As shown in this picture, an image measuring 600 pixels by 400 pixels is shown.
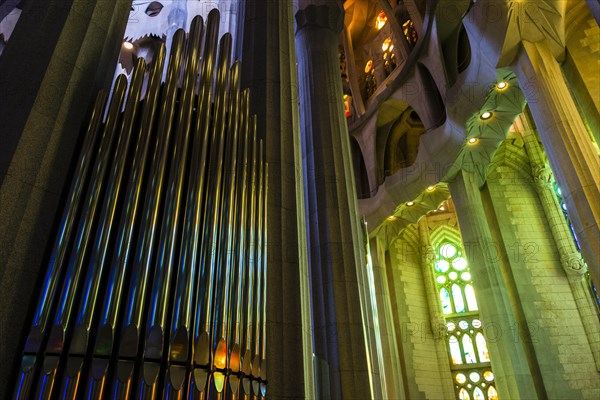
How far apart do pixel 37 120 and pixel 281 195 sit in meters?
1.67

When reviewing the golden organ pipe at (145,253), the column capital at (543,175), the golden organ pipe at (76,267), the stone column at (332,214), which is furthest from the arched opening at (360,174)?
the golden organ pipe at (76,267)

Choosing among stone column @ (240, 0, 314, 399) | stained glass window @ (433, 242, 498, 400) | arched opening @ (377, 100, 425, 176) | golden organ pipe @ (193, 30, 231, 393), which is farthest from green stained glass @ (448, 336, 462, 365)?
golden organ pipe @ (193, 30, 231, 393)

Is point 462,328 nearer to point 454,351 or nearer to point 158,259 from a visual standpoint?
point 454,351

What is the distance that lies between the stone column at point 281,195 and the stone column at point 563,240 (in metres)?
12.8

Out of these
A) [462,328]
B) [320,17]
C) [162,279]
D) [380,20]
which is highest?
[380,20]

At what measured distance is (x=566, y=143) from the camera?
7766mm

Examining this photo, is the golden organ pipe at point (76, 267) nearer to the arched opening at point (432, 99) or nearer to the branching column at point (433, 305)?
the arched opening at point (432, 99)

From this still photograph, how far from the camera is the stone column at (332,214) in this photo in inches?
206

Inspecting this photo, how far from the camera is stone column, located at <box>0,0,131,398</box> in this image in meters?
2.06

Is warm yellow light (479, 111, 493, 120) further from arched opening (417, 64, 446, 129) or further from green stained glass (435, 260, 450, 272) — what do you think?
green stained glass (435, 260, 450, 272)

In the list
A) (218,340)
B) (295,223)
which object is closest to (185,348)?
(218,340)

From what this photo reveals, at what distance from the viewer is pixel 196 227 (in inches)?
99.3

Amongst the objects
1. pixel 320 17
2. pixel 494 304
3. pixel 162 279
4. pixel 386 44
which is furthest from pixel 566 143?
pixel 386 44

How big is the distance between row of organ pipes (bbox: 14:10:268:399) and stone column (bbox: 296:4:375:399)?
2771 millimetres
